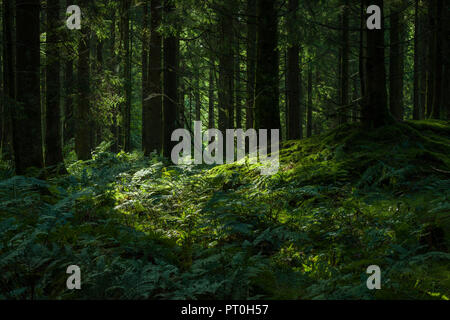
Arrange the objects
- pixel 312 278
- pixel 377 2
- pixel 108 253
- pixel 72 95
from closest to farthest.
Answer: pixel 312 278 < pixel 108 253 < pixel 377 2 < pixel 72 95

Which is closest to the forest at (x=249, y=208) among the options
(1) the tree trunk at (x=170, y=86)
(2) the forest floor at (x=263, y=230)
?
(2) the forest floor at (x=263, y=230)

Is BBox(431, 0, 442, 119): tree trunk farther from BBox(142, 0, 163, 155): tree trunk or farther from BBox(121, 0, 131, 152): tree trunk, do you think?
BBox(121, 0, 131, 152): tree trunk

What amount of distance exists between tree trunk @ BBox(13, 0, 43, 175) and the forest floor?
1185 millimetres

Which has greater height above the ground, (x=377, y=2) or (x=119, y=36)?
(x=119, y=36)

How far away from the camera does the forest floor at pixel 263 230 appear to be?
342 cm

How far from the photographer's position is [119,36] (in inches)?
592

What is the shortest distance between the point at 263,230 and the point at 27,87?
5.85 meters

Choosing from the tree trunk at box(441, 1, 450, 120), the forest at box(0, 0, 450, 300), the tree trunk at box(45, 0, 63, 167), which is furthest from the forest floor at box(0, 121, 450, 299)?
the tree trunk at box(441, 1, 450, 120)

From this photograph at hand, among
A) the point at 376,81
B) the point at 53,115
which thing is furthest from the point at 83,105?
the point at 376,81

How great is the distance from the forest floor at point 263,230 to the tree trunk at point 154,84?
6.43 metres

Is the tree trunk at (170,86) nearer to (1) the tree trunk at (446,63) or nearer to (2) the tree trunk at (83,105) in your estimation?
(2) the tree trunk at (83,105)

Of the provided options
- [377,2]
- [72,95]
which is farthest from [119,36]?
[377,2]

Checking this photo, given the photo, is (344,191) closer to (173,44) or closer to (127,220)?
(127,220)
